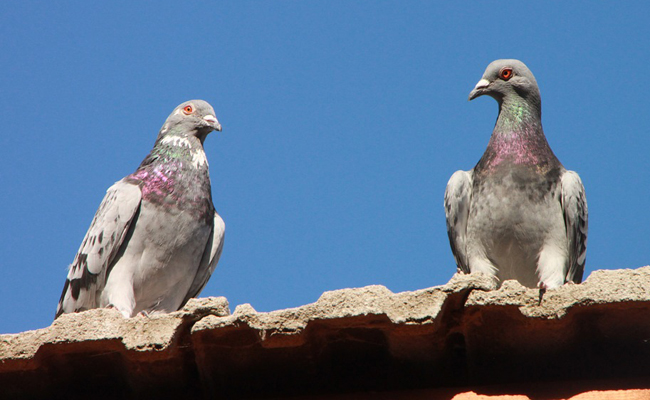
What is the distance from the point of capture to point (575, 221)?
715 centimetres

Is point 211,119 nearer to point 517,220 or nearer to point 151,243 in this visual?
point 151,243

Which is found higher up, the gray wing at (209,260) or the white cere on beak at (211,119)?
the white cere on beak at (211,119)

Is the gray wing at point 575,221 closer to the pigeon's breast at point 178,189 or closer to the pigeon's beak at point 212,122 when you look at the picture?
the pigeon's breast at point 178,189

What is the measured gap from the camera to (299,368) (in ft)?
13.9

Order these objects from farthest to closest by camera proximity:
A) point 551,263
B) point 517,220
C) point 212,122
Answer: point 212,122 < point 517,220 < point 551,263

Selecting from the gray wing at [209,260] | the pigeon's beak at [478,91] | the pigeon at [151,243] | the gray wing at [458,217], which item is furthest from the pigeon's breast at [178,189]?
the pigeon's beak at [478,91]

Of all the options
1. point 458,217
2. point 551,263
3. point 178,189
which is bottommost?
point 551,263

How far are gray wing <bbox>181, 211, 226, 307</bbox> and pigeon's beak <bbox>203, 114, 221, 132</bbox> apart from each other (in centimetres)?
105

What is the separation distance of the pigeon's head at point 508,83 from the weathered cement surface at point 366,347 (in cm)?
438

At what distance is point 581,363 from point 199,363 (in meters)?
1.76

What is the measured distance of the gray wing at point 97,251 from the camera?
7.35 metres

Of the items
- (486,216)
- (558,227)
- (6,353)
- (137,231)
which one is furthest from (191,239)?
(6,353)

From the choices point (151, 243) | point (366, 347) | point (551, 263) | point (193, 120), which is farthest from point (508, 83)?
point (366, 347)

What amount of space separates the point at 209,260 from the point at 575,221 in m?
3.22
